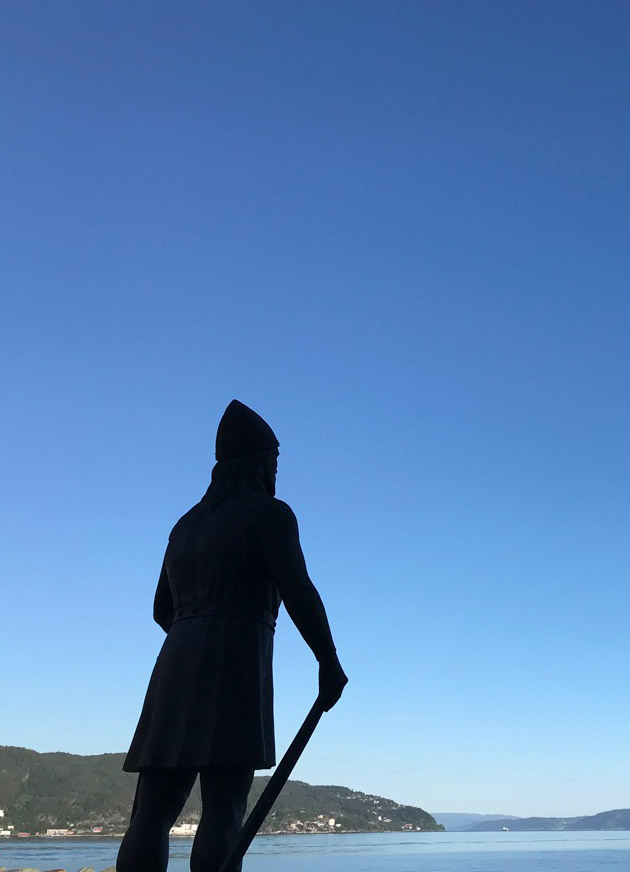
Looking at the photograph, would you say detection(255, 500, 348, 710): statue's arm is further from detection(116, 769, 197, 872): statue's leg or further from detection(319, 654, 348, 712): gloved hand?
detection(116, 769, 197, 872): statue's leg

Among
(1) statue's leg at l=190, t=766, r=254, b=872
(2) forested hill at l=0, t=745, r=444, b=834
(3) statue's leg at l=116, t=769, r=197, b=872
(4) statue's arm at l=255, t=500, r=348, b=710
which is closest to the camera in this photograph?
(1) statue's leg at l=190, t=766, r=254, b=872

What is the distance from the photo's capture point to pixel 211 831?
11.6 ft

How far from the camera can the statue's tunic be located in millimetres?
3664

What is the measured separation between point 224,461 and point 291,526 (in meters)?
0.66

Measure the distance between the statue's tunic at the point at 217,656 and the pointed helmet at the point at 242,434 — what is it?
324 millimetres

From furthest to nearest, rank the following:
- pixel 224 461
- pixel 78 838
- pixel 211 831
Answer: pixel 78 838 < pixel 224 461 < pixel 211 831

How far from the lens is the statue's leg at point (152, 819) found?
360 cm

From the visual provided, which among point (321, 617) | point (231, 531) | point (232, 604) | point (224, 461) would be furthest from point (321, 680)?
point (224, 461)

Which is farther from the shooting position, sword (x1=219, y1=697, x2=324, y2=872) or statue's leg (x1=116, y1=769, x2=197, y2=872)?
statue's leg (x1=116, y1=769, x2=197, y2=872)

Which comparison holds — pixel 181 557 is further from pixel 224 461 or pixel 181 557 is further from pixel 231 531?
pixel 224 461

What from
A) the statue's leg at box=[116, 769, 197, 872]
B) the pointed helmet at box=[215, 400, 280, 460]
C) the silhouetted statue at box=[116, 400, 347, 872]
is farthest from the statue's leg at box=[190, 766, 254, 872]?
the pointed helmet at box=[215, 400, 280, 460]

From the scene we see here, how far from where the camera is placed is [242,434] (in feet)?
14.4

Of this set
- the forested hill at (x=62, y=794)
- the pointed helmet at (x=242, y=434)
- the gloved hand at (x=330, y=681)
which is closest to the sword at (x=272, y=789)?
the gloved hand at (x=330, y=681)

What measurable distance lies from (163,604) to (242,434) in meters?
0.99
